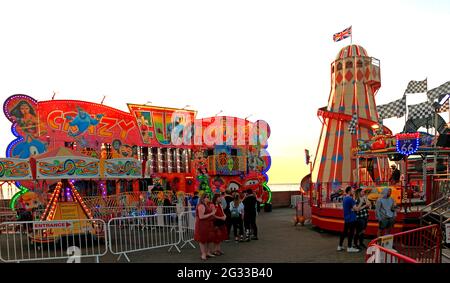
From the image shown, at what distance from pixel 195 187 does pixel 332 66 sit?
1264cm

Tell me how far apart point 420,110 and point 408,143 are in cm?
971

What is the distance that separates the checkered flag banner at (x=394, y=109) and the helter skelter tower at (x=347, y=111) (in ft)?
5.92

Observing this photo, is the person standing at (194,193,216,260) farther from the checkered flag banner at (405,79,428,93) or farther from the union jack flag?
the union jack flag

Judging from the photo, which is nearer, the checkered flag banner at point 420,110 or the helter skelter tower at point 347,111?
the checkered flag banner at point 420,110

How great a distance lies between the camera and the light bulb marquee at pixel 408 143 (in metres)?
12.3

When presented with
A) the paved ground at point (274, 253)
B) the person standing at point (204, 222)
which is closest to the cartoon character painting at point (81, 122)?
the paved ground at point (274, 253)

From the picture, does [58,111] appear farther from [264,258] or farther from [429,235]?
[429,235]

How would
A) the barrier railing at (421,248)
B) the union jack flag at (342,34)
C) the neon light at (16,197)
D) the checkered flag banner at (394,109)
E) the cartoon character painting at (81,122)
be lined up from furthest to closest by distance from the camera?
the union jack flag at (342,34) < the cartoon character painting at (81,122) < the checkered flag banner at (394,109) < the neon light at (16,197) < the barrier railing at (421,248)

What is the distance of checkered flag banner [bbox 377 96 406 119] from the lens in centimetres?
2069

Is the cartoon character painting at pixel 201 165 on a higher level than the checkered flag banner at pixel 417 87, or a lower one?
lower

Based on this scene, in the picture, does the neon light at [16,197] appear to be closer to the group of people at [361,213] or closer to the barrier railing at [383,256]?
the group of people at [361,213]

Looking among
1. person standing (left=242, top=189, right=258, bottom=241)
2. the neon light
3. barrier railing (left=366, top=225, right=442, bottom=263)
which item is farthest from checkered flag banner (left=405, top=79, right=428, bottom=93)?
the neon light

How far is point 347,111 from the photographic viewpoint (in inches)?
981
